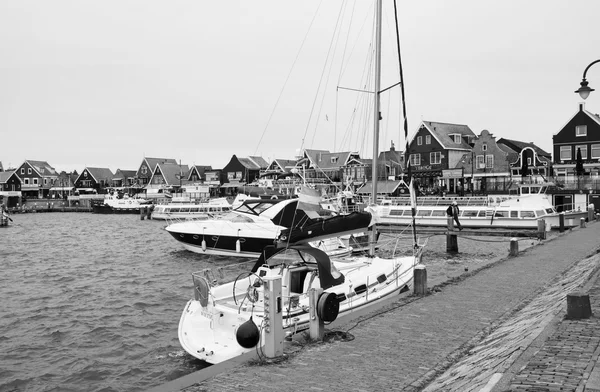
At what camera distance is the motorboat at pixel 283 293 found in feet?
40.8

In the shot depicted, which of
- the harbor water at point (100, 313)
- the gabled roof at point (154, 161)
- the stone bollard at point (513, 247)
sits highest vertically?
the gabled roof at point (154, 161)

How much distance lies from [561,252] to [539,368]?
19849 millimetres

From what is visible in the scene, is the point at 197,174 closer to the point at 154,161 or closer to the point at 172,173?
the point at 172,173

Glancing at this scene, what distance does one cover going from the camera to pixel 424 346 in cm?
1049

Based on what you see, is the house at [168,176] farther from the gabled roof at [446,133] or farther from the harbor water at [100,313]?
the harbor water at [100,313]

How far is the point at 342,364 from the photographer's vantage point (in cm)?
948

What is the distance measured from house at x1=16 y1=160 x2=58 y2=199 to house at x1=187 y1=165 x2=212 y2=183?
4204cm

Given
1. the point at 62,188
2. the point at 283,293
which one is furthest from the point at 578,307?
the point at 62,188

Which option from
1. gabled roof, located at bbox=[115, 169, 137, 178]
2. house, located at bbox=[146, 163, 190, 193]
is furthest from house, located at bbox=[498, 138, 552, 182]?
gabled roof, located at bbox=[115, 169, 137, 178]

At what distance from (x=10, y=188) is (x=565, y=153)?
12457 centimetres

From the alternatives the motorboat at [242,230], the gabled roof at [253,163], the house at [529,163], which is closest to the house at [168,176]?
the gabled roof at [253,163]

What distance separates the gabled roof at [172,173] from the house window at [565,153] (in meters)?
90.2

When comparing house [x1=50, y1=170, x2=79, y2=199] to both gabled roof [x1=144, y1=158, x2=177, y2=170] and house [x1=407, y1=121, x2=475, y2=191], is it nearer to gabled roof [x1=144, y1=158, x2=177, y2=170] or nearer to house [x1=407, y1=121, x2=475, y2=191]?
gabled roof [x1=144, y1=158, x2=177, y2=170]

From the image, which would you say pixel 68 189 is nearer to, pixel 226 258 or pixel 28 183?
pixel 28 183
